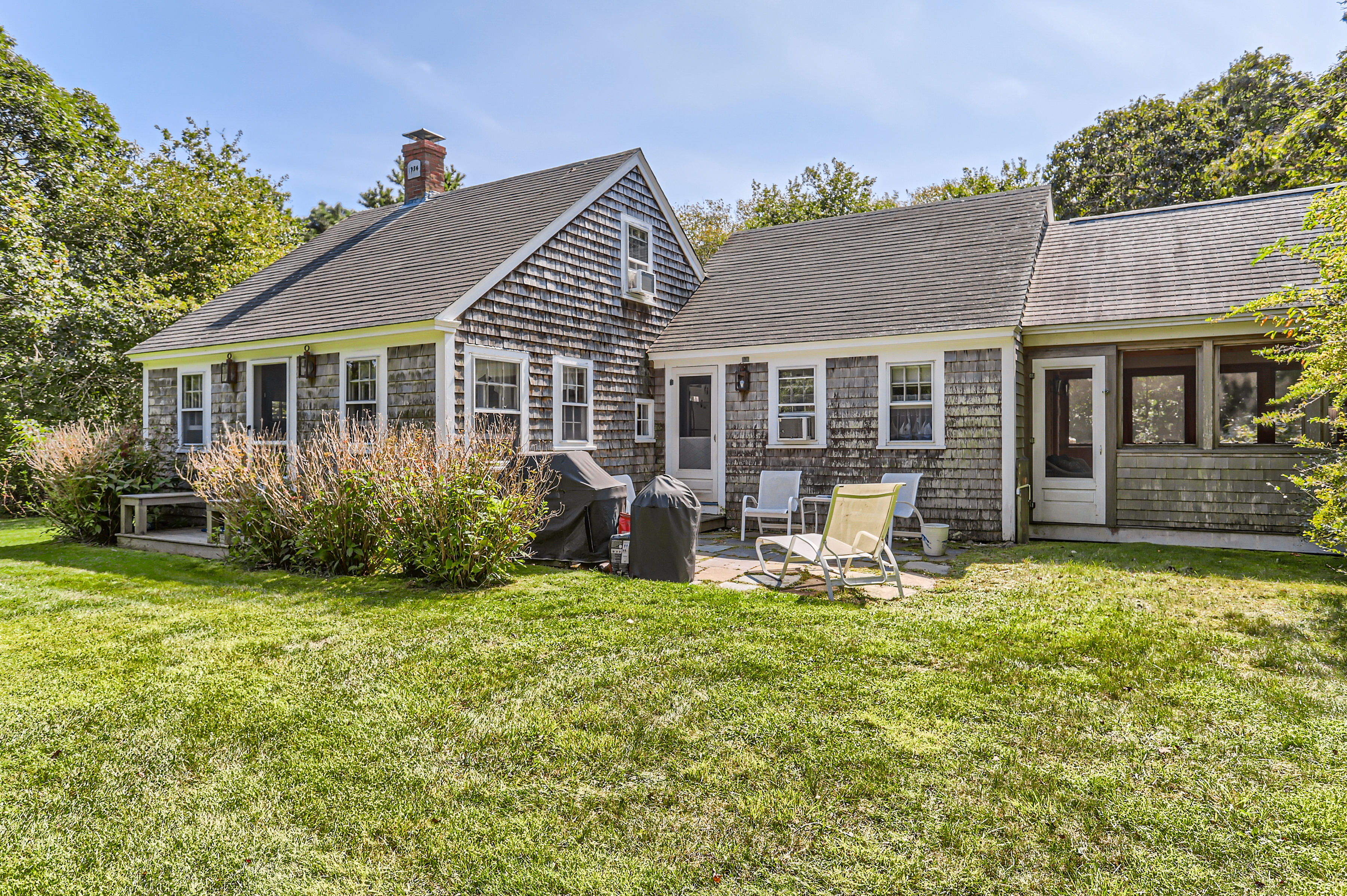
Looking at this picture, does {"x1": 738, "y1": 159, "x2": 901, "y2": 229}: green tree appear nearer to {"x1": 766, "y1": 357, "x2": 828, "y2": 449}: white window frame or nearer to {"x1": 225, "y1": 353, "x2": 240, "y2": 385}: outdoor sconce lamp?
{"x1": 766, "y1": 357, "x2": 828, "y2": 449}: white window frame

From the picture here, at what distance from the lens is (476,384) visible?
1016 cm

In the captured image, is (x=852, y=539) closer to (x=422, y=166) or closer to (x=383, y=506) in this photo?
(x=383, y=506)

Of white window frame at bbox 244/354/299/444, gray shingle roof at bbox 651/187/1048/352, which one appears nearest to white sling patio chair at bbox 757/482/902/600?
gray shingle roof at bbox 651/187/1048/352

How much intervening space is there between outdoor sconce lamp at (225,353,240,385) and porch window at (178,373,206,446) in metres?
1.04

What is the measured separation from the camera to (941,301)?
11016 millimetres

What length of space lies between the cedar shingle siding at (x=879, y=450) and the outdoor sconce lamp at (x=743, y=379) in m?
0.08

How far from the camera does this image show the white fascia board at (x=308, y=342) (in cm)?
961

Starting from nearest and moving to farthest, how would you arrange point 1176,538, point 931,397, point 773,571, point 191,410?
1. point 773,571
2. point 1176,538
3. point 931,397
4. point 191,410

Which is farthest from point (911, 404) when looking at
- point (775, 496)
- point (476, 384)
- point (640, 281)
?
point (476, 384)

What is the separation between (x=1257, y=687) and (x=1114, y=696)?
2.82ft

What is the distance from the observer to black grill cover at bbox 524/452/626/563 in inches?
313

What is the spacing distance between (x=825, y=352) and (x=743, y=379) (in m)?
1.42

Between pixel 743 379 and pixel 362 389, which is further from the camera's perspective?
pixel 743 379

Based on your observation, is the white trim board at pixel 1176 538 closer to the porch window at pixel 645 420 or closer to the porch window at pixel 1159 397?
the porch window at pixel 1159 397
